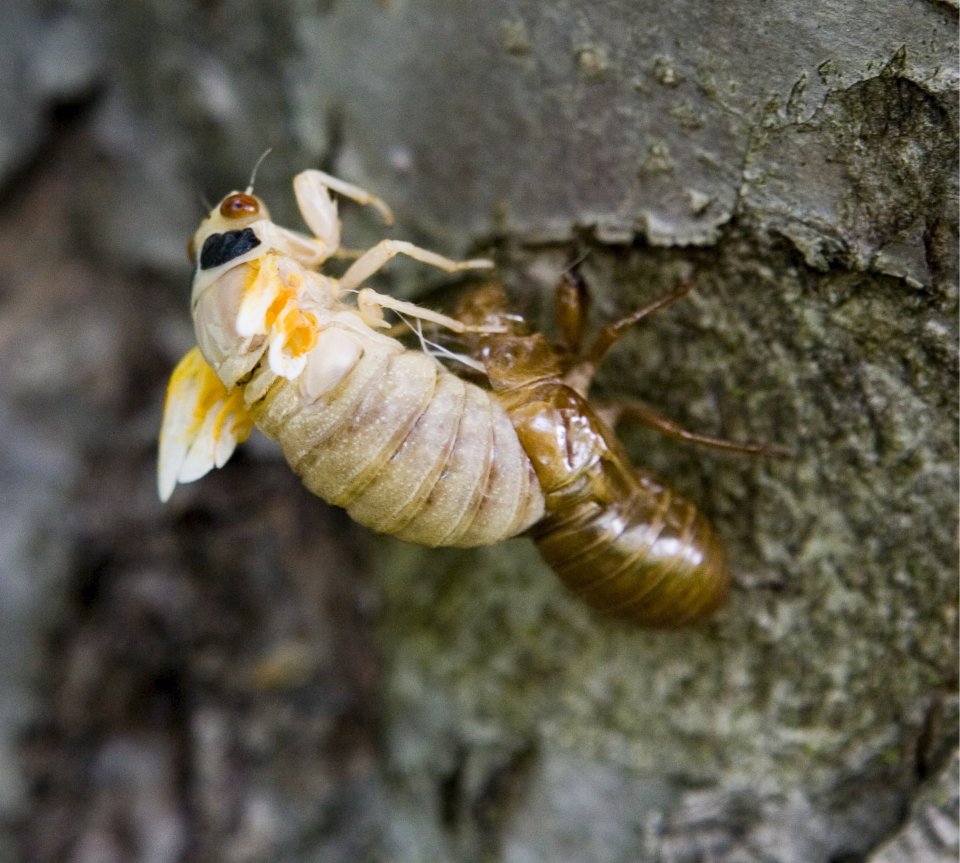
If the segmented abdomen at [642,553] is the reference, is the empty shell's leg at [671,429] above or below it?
above

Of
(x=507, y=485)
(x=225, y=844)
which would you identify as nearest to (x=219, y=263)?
(x=507, y=485)

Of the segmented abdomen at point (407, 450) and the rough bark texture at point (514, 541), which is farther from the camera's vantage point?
the segmented abdomen at point (407, 450)

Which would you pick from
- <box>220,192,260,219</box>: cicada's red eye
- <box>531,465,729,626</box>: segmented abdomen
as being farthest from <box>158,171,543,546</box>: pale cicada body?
<box>531,465,729,626</box>: segmented abdomen

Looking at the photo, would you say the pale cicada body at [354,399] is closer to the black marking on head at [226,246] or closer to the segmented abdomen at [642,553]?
the black marking on head at [226,246]

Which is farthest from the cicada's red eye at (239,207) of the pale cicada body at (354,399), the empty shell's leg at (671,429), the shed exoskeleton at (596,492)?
the empty shell's leg at (671,429)

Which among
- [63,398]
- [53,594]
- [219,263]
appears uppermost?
[219,263]

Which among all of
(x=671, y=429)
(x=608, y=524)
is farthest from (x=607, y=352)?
(x=608, y=524)

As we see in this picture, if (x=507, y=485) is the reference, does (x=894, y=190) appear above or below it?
above

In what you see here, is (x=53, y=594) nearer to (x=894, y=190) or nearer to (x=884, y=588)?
(x=884, y=588)
